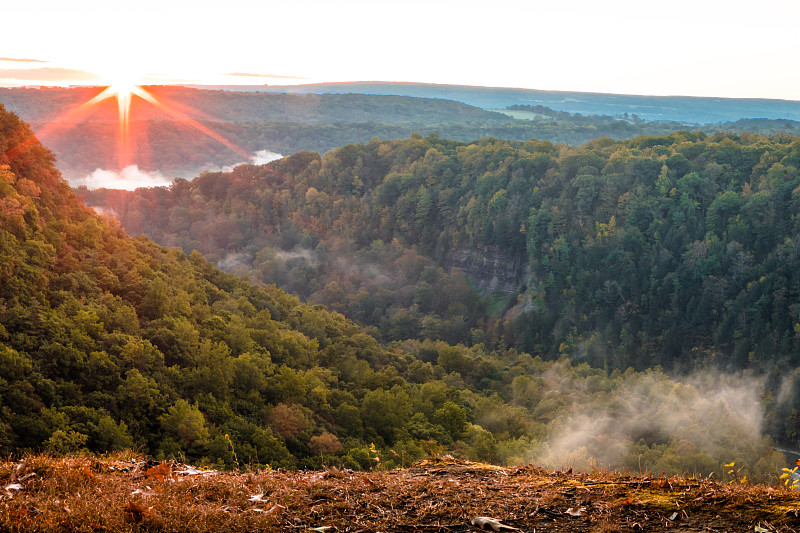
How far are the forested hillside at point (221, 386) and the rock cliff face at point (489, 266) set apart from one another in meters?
48.6

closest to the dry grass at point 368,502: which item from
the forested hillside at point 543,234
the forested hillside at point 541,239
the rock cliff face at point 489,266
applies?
the forested hillside at point 541,239

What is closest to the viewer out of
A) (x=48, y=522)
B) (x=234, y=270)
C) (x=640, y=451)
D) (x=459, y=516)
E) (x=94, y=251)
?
(x=48, y=522)

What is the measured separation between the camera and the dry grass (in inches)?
301

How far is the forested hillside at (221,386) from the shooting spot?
23406mm

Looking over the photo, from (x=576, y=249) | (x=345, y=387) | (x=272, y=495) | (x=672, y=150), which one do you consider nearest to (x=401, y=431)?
(x=345, y=387)

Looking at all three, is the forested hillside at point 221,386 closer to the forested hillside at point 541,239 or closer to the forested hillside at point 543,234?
the forested hillside at point 541,239

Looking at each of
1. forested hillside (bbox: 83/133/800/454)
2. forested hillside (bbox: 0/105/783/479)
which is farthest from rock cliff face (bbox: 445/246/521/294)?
forested hillside (bbox: 0/105/783/479)

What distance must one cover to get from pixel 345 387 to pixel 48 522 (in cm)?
3234

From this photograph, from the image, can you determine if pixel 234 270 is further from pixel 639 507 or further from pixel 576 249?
pixel 639 507

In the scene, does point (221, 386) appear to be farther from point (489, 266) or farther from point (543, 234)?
point (489, 266)

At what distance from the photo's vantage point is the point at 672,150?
106 meters

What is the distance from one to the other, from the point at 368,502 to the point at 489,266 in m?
101

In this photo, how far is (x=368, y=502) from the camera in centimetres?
857

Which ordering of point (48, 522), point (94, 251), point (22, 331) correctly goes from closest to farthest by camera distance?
point (48, 522)
point (22, 331)
point (94, 251)
